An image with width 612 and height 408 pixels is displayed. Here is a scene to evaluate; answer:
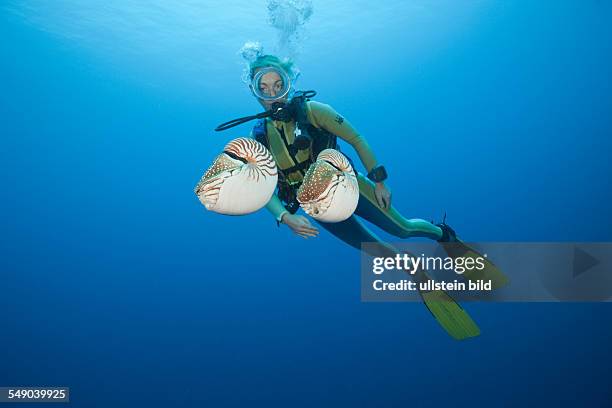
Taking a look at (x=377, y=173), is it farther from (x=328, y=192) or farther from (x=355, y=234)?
(x=328, y=192)

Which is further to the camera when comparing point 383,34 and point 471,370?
point 471,370

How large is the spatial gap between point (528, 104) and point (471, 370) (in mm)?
10725

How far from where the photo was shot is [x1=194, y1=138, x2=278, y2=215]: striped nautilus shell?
1714 millimetres

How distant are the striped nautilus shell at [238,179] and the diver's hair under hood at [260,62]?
4.61 feet

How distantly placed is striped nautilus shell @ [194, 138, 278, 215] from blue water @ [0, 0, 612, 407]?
9641 millimetres

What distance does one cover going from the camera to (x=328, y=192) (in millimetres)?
1757

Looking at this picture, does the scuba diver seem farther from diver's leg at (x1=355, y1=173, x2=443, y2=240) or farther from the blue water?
the blue water

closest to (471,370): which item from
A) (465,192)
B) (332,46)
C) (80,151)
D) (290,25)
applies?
(465,192)

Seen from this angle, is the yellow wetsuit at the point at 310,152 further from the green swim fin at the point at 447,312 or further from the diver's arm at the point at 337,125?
the green swim fin at the point at 447,312

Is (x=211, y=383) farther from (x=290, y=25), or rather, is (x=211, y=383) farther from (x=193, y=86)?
(x=290, y=25)

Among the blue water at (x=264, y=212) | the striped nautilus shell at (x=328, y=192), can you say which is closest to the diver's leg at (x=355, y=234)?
the striped nautilus shell at (x=328, y=192)

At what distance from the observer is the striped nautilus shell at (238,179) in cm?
171

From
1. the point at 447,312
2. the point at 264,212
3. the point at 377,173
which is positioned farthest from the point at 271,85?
the point at 264,212

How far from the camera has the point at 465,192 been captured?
18469 mm
